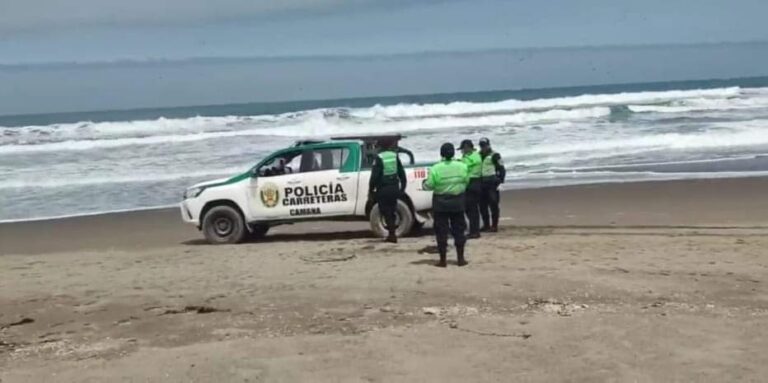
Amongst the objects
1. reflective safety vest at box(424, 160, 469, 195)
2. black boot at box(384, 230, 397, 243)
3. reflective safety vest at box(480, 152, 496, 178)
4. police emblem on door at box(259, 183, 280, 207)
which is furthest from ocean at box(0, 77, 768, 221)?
reflective safety vest at box(424, 160, 469, 195)

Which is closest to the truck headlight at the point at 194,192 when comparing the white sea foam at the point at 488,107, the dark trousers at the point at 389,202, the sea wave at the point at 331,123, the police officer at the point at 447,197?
the dark trousers at the point at 389,202

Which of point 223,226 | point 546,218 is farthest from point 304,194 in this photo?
point 546,218

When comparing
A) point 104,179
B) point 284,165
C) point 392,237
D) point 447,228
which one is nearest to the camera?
point 447,228

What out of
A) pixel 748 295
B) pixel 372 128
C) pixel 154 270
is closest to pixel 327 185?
pixel 154 270

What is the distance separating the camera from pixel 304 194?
570 inches

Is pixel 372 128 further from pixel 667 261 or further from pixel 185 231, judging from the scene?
pixel 667 261

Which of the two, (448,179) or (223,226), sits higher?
(448,179)

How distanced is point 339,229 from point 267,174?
2.03m

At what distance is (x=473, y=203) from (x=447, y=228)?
2.37 metres

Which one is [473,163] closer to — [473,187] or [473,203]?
[473,187]

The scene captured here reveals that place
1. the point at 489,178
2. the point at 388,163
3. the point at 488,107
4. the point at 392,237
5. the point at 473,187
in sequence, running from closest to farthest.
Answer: the point at 388,163 < the point at 473,187 < the point at 392,237 < the point at 489,178 < the point at 488,107

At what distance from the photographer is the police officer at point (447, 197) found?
11.0 metres

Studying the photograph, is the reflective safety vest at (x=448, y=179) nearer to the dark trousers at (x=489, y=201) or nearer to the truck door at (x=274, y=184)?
the dark trousers at (x=489, y=201)

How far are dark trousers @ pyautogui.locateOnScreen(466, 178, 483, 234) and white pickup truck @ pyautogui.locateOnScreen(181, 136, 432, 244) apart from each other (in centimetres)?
76
